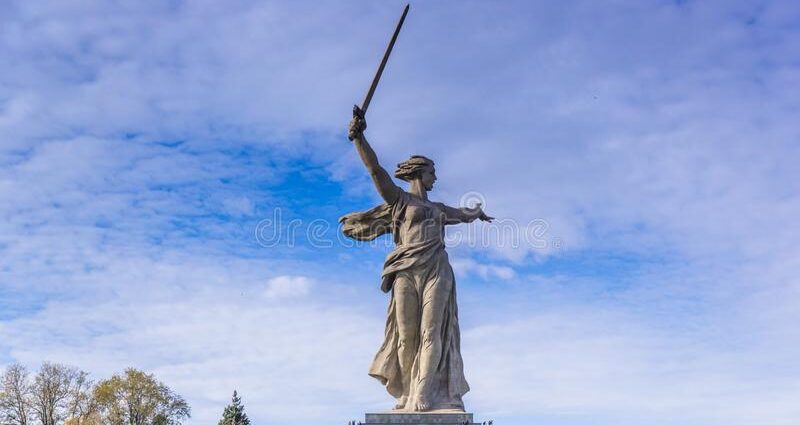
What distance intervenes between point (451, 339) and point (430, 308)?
624 millimetres

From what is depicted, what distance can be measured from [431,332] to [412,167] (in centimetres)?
283

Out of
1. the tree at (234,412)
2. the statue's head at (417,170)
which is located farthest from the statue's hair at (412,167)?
the tree at (234,412)

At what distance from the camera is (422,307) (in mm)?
14344

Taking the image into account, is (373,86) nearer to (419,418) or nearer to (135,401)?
(419,418)

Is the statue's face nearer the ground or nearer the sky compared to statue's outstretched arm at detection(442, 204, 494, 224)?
nearer the sky

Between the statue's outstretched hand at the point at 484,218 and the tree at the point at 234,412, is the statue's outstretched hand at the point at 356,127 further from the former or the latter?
the tree at the point at 234,412

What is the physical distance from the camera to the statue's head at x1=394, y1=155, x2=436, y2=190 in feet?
49.8

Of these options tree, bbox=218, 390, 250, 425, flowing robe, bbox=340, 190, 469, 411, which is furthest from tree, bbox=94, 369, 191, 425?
flowing robe, bbox=340, 190, 469, 411

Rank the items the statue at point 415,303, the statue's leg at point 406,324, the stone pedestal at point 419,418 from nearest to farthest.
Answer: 1. the stone pedestal at point 419,418
2. the statue at point 415,303
3. the statue's leg at point 406,324

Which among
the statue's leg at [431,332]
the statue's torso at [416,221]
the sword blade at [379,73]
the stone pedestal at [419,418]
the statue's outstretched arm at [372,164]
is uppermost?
the sword blade at [379,73]

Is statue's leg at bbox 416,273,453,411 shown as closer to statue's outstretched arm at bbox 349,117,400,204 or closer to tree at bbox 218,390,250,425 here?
statue's outstretched arm at bbox 349,117,400,204

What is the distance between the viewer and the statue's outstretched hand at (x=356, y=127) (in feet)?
45.6

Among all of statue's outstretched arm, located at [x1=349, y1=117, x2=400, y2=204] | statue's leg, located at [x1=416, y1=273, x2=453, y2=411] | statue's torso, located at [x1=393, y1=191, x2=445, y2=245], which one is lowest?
statue's leg, located at [x1=416, y1=273, x2=453, y2=411]

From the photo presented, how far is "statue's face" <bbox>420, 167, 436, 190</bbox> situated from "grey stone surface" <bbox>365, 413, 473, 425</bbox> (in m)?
3.89
